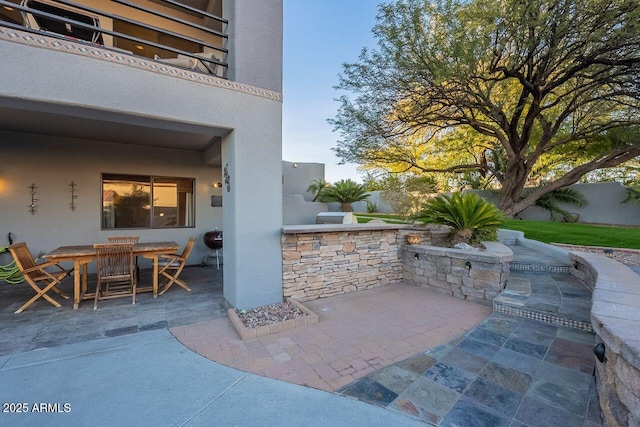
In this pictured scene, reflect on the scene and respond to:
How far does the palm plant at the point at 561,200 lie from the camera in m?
12.5

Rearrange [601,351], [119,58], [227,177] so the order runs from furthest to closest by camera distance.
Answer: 1. [227,177]
2. [119,58]
3. [601,351]

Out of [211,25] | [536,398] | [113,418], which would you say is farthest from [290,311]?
[211,25]

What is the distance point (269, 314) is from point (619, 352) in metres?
3.57

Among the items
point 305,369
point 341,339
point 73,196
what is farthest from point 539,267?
point 73,196

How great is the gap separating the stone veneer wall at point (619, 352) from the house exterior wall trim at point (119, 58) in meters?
4.59

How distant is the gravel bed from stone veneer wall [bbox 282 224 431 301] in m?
0.35

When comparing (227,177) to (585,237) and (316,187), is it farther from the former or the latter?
(585,237)

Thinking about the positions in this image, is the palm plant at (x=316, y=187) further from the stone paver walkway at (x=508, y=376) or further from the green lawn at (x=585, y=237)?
the stone paver walkway at (x=508, y=376)

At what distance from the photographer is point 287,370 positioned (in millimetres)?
2773

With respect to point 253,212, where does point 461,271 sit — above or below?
below

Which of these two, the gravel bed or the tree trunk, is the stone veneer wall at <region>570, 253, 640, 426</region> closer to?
the gravel bed

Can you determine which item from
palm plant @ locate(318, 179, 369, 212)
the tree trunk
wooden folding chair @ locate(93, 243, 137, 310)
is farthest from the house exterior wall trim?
the tree trunk

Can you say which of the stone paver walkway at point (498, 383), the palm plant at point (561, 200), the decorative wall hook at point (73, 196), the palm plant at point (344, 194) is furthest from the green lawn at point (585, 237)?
the decorative wall hook at point (73, 196)

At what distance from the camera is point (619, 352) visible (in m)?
1.64
